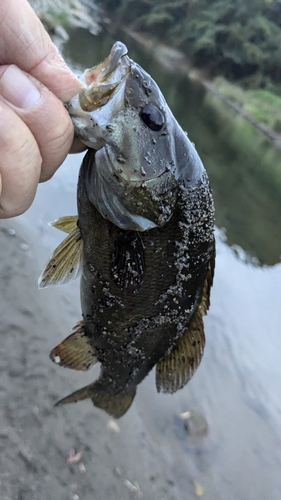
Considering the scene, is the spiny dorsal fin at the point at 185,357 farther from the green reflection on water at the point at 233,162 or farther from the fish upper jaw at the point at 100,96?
the green reflection on water at the point at 233,162

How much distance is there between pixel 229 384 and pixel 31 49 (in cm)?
547

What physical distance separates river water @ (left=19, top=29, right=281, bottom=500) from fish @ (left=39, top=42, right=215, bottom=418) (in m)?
2.22

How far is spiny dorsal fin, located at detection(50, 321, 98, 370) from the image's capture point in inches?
99.7

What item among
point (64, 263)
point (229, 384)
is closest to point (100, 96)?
point (64, 263)

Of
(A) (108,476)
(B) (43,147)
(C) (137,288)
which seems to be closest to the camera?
(B) (43,147)

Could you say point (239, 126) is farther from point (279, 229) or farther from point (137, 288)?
point (137, 288)

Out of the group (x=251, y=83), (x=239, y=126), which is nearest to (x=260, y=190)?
(x=239, y=126)

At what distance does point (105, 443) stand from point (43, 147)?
3.62 meters

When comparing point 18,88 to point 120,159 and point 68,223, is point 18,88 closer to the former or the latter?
point 120,159

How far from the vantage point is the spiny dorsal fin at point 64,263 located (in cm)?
206

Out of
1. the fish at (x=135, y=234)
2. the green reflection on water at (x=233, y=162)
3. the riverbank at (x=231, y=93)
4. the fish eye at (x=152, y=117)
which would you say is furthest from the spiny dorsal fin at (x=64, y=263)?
the riverbank at (x=231, y=93)

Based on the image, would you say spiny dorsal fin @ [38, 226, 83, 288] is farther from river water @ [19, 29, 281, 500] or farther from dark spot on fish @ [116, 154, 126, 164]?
river water @ [19, 29, 281, 500]

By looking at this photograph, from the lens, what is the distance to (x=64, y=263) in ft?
6.88

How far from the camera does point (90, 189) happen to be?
182 centimetres
